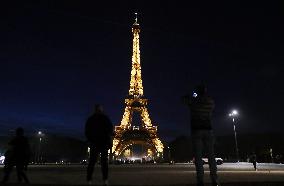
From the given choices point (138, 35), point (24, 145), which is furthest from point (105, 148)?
point (138, 35)

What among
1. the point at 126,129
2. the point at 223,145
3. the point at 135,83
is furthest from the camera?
the point at 223,145

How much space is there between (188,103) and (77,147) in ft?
343

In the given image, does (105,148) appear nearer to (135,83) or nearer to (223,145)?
(135,83)

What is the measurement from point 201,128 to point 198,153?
0.49 meters

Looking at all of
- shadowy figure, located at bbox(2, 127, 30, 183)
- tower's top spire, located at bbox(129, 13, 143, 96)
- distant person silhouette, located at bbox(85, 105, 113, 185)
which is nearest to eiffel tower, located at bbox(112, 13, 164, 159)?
tower's top spire, located at bbox(129, 13, 143, 96)

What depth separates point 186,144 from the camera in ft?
353

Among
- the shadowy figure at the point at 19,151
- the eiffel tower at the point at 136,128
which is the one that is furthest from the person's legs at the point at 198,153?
the eiffel tower at the point at 136,128

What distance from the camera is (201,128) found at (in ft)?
22.8

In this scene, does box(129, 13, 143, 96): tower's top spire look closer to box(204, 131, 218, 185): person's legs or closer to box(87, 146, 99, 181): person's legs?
box(87, 146, 99, 181): person's legs

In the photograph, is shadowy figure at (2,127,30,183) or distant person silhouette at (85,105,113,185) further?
shadowy figure at (2,127,30,183)

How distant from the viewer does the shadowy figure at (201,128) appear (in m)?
6.81

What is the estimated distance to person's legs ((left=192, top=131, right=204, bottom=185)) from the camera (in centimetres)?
678

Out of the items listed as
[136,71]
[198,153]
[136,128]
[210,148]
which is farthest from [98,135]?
[136,71]

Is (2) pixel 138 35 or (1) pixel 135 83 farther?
(2) pixel 138 35
